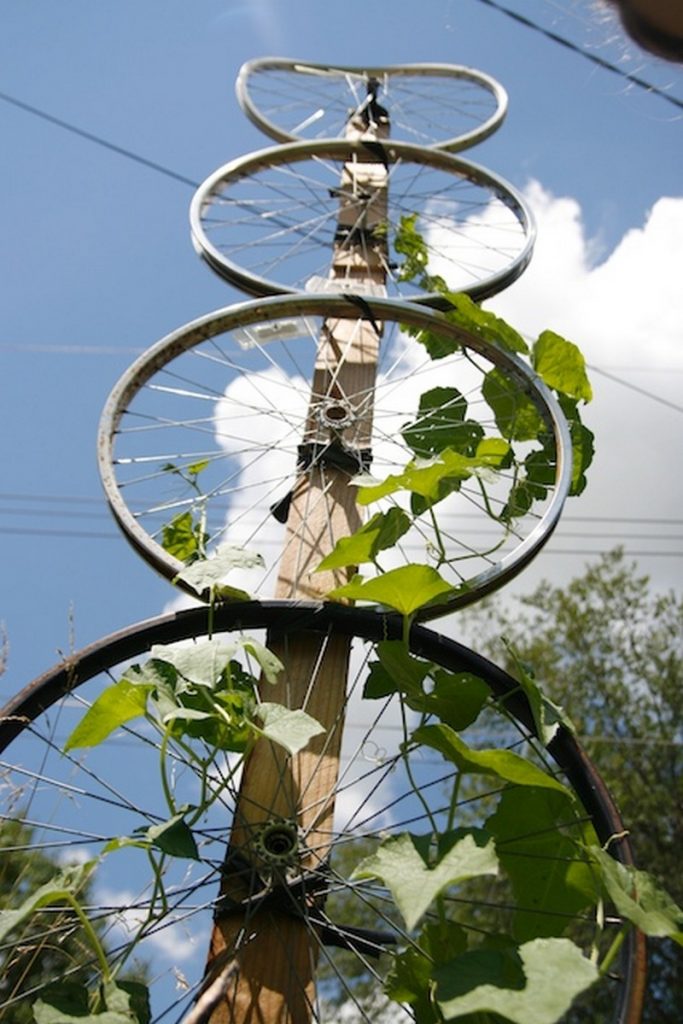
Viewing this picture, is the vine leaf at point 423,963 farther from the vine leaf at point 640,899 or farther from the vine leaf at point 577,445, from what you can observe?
the vine leaf at point 577,445

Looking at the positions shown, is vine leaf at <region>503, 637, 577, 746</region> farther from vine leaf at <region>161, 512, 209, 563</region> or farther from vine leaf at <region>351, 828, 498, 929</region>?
vine leaf at <region>161, 512, 209, 563</region>

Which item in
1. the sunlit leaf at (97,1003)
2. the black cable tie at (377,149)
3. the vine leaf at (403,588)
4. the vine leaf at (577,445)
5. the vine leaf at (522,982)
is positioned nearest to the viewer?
the vine leaf at (522,982)

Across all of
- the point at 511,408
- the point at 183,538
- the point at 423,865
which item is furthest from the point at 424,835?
the point at 511,408

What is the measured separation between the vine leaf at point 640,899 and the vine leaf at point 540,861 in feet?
0.25

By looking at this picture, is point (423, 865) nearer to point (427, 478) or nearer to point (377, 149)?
point (427, 478)

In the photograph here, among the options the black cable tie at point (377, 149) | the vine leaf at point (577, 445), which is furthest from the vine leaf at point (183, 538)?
the black cable tie at point (377, 149)

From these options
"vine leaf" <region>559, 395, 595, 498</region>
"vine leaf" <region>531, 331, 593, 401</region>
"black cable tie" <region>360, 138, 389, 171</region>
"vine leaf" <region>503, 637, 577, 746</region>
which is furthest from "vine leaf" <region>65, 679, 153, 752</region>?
"black cable tie" <region>360, 138, 389, 171</region>

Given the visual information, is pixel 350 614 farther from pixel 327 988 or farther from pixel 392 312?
Result: pixel 327 988

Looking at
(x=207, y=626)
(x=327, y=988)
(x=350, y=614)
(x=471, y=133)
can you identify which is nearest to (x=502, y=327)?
(x=350, y=614)

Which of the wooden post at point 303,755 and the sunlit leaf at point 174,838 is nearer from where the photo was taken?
the sunlit leaf at point 174,838

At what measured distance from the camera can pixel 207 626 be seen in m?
1.44

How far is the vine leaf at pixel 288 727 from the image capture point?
1146mm

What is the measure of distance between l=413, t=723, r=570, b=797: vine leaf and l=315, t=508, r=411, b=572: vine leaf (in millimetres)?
242

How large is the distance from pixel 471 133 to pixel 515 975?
285 cm
